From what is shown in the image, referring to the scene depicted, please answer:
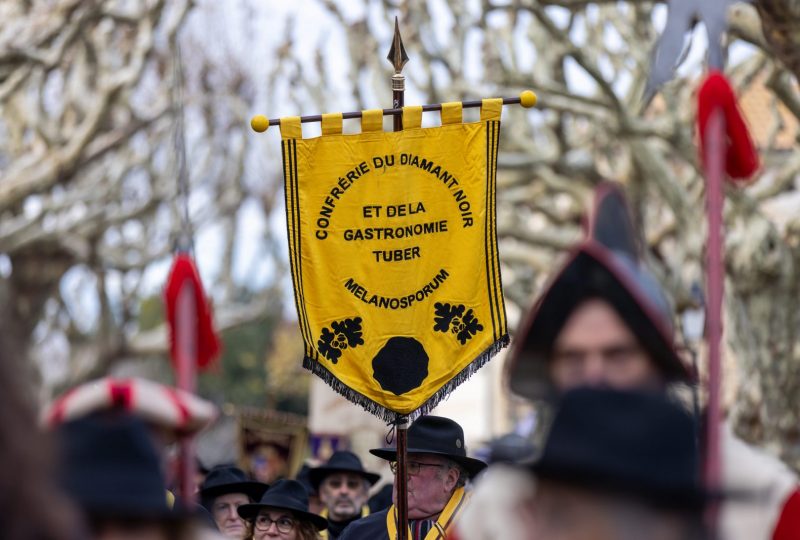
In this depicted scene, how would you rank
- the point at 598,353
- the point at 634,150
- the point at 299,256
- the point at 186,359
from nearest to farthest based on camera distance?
the point at 598,353 < the point at 186,359 < the point at 299,256 < the point at 634,150

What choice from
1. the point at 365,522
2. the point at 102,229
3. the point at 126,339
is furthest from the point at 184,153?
the point at 126,339

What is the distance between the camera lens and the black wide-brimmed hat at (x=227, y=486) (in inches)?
319

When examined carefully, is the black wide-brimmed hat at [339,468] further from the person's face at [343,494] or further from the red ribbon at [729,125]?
the red ribbon at [729,125]

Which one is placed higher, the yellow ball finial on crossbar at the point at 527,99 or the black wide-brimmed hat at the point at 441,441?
the yellow ball finial on crossbar at the point at 527,99

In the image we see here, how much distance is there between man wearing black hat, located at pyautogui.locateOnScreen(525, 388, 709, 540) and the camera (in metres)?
2.50

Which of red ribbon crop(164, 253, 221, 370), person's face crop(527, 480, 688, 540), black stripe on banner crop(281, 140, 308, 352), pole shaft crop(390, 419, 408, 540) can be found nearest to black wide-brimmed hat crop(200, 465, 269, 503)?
black stripe on banner crop(281, 140, 308, 352)

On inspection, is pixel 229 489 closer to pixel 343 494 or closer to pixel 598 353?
pixel 343 494

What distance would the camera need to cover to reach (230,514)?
26.2ft

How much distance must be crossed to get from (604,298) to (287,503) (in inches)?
181

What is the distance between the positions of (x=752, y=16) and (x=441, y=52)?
7758 millimetres

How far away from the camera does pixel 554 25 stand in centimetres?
1450

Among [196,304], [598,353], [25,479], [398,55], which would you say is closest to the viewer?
[25,479]

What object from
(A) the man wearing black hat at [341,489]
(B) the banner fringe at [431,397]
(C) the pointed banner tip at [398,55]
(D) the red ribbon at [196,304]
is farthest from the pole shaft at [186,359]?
(A) the man wearing black hat at [341,489]

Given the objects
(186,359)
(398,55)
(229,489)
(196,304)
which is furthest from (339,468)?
(186,359)
